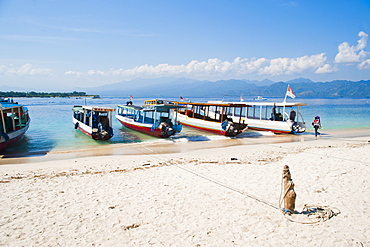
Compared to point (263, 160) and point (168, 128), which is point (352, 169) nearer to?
point (263, 160)

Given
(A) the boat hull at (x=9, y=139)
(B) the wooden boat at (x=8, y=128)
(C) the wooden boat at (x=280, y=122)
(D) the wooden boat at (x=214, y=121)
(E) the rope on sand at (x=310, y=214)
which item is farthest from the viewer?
(C) the wooden boat at (x=280, y=122)

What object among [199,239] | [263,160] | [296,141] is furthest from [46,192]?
[296,141]

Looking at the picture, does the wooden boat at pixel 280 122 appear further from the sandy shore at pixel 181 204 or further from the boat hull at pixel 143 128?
the sandy shore at pixel 181 204

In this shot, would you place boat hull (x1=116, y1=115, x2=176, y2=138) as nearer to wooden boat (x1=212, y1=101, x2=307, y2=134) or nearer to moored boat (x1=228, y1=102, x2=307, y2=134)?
wooden boat (x1=212, y1=101, x2=307, y2=134)

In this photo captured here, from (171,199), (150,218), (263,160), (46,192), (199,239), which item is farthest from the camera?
(263,160)

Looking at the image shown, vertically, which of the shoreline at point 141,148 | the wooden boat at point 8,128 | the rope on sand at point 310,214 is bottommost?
the shoreline at point 141,148

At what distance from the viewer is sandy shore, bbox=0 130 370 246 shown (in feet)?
16.2

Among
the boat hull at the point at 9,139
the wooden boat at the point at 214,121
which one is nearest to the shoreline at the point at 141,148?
the boat hull at the point at 9,139

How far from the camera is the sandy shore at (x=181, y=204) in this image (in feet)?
16.2

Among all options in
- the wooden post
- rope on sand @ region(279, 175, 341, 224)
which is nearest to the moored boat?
rope on sand @ region(279, 175, 341, 224)

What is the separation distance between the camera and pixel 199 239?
4887 mm

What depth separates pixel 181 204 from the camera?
6391mm

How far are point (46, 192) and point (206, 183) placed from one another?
14.6 feet

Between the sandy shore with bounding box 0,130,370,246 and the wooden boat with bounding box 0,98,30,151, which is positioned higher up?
the wooden boat with bounding box 0,98,30,151
